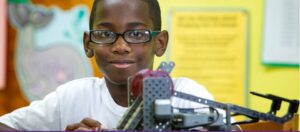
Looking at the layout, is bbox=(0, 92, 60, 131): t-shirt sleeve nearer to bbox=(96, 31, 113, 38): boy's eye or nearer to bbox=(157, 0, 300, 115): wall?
bbox=(96, 31, 113, 38): boy's eye

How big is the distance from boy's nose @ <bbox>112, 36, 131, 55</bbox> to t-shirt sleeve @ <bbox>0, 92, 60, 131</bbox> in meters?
0.30

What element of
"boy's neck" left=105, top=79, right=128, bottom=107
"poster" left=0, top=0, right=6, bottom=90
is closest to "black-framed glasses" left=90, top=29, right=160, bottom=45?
"boy's neck" left=105, top=79, right=128, bottom=107

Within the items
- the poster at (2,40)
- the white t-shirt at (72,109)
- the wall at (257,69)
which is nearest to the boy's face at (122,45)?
the white t-shirt at (72,109)

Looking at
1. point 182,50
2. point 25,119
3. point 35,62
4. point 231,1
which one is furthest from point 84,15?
point 25,119

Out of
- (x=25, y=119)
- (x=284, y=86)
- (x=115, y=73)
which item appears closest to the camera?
(x=115, y=73)

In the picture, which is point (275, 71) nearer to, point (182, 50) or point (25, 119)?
point (182, 50)

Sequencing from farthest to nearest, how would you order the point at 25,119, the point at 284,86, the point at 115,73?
the point at 284,86 → the point at 25,119 → the point at 115,73

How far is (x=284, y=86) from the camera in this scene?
216 centimetres

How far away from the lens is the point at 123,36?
3.72 ft

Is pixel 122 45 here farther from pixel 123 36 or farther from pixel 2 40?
pixel 2 40

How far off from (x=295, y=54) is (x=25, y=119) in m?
1.25

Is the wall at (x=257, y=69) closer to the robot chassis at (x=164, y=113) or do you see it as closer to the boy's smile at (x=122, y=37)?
the boy's smile at (x=122, y=37)

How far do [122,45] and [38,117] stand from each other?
1.11ft

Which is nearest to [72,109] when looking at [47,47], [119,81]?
[119,81]
